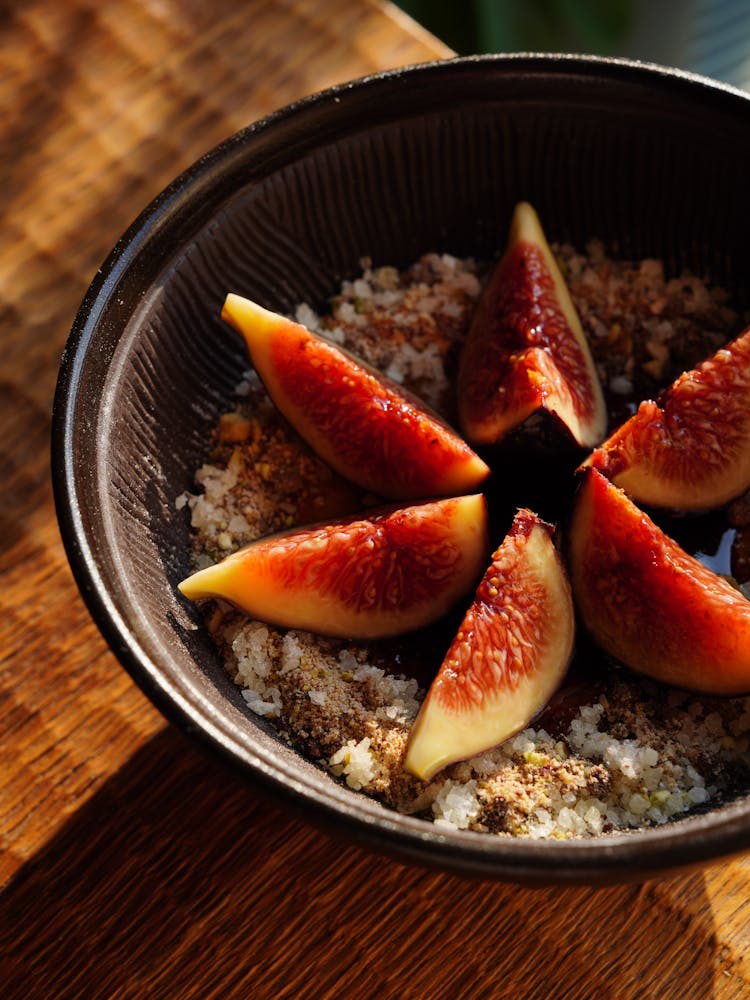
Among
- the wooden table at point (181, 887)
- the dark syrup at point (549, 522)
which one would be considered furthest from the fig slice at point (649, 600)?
the wooden table at point (181, 887)

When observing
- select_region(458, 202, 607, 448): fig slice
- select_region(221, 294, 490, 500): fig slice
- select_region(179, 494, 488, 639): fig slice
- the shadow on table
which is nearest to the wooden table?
the shadow on table

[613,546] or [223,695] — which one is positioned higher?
[613,546]

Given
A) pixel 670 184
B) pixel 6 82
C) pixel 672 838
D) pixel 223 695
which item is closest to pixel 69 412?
pixel 223 695

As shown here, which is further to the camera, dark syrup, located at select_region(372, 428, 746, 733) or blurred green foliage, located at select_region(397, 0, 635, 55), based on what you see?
blurred green foliage, located at select_region(397, 0, 635, 55)

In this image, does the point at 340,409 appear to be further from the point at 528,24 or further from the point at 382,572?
the point at 528,24

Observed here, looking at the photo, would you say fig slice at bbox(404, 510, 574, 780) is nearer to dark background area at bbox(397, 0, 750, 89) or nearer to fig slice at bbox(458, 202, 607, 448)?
fig slice at bbox(458, 202, 607, 448)

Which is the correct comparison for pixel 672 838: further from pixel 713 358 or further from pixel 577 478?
pixel 713 358
